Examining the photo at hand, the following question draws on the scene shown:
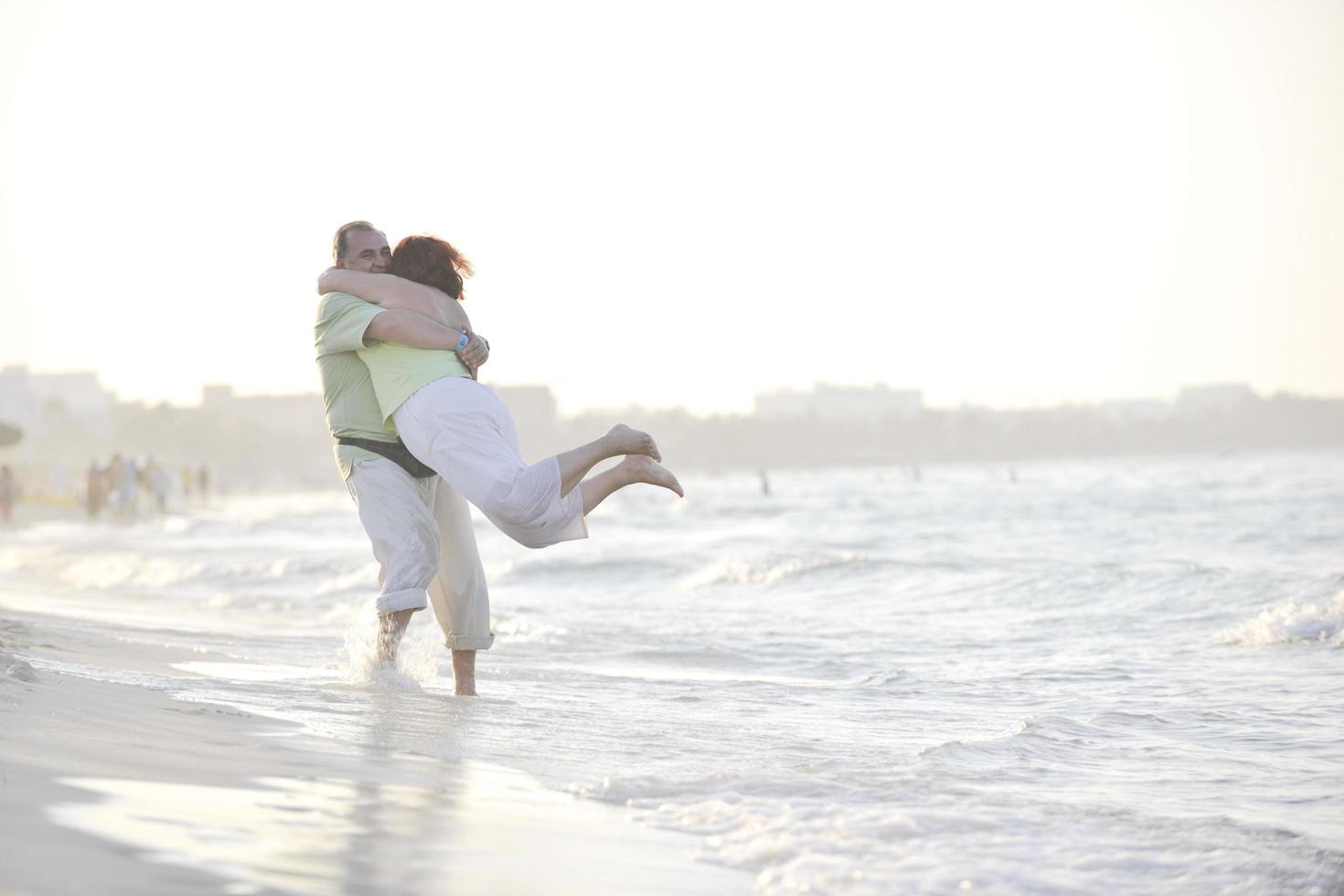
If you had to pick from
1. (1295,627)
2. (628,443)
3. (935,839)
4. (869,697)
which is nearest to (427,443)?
(628,443)

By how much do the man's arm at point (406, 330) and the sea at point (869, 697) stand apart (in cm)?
111

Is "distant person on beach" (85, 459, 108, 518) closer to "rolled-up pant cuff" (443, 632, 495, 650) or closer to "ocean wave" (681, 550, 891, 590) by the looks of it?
"ocean wave" (681, 550, 891, 590)

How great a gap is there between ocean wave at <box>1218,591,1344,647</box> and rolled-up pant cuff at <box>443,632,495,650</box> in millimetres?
4474

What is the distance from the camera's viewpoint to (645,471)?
4.16 meters

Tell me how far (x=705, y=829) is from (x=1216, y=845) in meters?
1.02

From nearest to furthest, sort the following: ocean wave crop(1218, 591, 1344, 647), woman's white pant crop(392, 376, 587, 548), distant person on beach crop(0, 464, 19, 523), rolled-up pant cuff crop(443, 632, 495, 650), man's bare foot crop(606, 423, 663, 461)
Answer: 1. woman's white pant crop(392, 376, 587, 548)
2. man's bare foot crop(606, 423, 663, 461)
3. rolled-up pant cuff crop(443, 632, 495, 650)
4. ocean wave crop(1218, 591, 1344, 647)
5. distant person on beach crop(0, 464, 19, 523)

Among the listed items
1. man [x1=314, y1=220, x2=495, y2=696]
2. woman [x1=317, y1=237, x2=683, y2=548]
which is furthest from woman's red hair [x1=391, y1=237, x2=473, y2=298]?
man [x1=314, y1=220, x2=495, y2=696]

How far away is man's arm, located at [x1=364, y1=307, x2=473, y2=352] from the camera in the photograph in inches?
168

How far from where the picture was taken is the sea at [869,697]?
2.84 metres

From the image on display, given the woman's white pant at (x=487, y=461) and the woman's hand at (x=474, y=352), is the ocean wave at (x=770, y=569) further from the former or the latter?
the woman's white pant at (x=487, y=461)

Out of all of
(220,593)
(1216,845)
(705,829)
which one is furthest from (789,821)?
(220,593)

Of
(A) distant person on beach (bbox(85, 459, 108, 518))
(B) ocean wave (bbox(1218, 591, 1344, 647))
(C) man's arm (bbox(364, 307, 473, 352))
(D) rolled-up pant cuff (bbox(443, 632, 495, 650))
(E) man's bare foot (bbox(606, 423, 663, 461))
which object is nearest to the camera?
(E) man's bare foot (bbox(606, 423, 663, 461))

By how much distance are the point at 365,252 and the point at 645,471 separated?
120 cm

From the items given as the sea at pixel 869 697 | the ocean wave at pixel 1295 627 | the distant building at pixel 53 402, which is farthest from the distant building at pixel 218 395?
the ocean wave at pixel 1295 627
